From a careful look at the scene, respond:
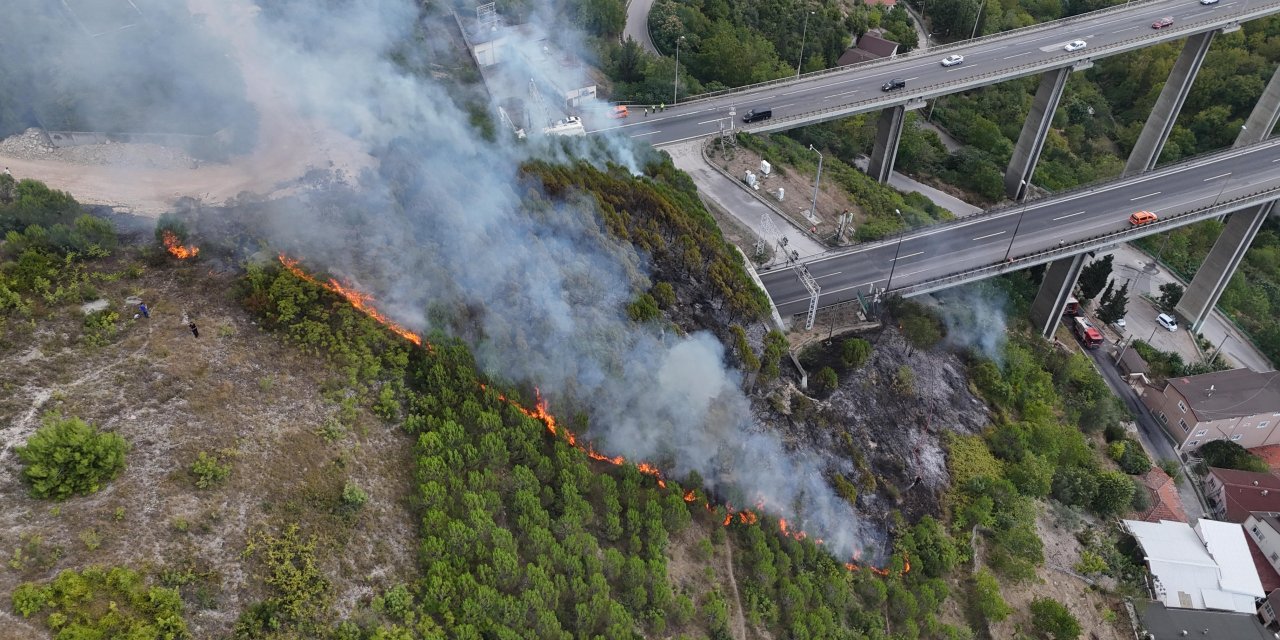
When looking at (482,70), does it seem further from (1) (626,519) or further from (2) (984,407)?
(2) (984,407)

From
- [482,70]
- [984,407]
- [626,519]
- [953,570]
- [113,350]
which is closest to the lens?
[113,350]

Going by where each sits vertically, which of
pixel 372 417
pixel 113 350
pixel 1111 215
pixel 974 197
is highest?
pixel 113 350

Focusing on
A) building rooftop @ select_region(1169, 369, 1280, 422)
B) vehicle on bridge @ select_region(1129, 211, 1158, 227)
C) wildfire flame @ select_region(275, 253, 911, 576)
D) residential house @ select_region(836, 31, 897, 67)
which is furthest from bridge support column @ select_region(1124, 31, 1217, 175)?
wildfire flame @ select_region(275, 253, 911, 576)

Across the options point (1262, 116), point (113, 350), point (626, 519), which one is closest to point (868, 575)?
point (626, 519)

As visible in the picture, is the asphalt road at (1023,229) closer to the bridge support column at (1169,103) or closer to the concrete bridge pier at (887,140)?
the bridge support column at (1169,103)

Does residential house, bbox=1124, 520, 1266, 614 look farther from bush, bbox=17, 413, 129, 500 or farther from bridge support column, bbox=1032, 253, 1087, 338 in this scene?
bush, bbox=17, 413, 129, 500

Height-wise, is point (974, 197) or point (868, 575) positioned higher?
point (868, 575)
